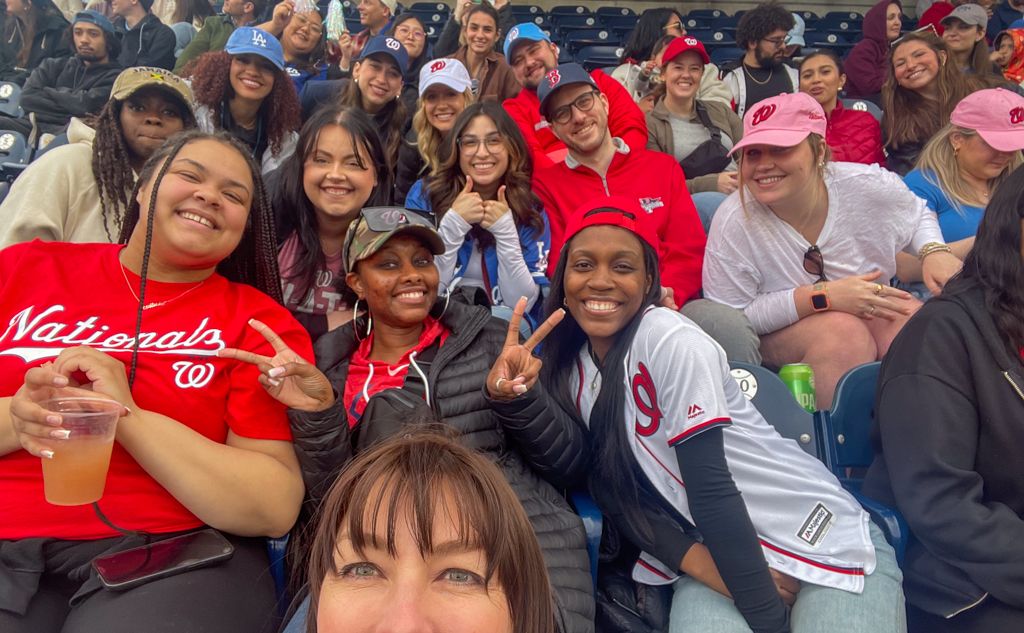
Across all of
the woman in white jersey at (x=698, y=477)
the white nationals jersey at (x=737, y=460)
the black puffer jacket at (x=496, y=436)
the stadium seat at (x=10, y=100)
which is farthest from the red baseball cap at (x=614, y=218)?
the stadium seat at (x=10, y=100)

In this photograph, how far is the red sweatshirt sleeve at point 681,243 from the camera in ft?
11.2

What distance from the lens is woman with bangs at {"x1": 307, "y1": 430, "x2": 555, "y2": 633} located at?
1087mm

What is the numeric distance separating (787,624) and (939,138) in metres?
2.70

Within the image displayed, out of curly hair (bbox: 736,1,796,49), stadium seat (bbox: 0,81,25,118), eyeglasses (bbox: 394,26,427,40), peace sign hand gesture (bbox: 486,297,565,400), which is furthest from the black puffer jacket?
stadium seat (bbox: 0,81,25,118)

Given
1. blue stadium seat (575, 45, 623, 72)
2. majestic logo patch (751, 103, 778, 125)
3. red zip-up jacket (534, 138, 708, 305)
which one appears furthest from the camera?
blue stadium seat (575, 45, 623, 72)

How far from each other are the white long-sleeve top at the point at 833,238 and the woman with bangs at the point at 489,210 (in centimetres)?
88

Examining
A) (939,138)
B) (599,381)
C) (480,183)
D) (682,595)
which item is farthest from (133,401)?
(939,138)

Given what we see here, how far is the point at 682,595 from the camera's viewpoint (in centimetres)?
195

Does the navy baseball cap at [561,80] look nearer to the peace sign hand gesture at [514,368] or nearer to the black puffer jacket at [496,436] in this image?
the black puffer jacket at [496,436]

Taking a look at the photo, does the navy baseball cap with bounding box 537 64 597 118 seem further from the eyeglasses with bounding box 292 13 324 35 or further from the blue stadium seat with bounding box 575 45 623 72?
the blue stadium seat with bounding box 575 45 623 72

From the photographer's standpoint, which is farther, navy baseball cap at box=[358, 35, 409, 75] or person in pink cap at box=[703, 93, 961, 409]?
navy baseball cap at box=[358, 35, 409, 75]

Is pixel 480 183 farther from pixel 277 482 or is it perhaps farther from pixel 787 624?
pixel 787 624

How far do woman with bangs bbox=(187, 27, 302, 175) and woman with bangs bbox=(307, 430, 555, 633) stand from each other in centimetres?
291

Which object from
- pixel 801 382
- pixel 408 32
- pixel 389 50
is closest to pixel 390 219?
pixel 801 382
